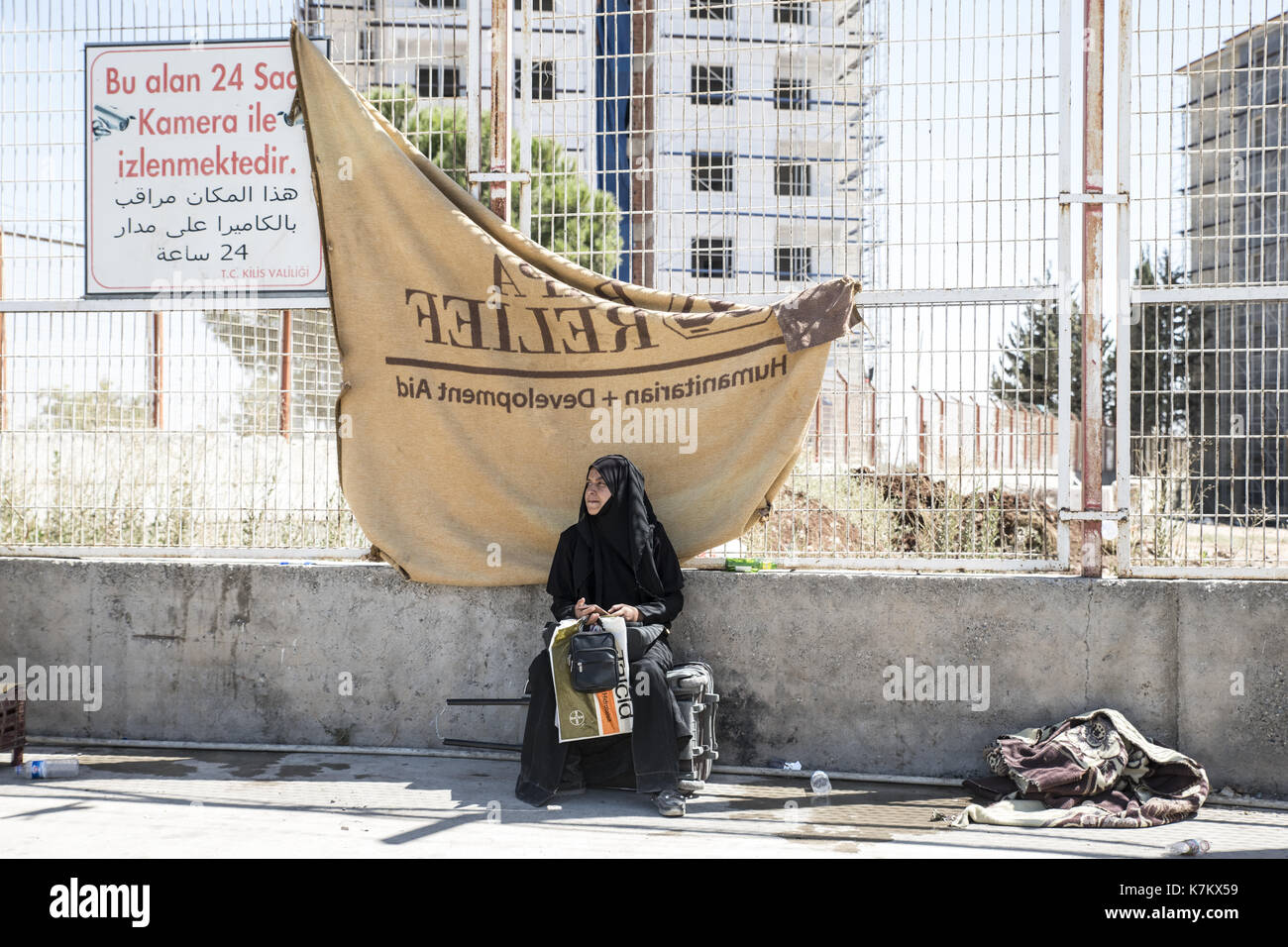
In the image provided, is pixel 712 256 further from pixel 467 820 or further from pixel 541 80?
pixel 467 820

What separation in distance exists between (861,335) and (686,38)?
1.99 m

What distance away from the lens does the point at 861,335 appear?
6062 mm

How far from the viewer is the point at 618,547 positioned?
575 cm

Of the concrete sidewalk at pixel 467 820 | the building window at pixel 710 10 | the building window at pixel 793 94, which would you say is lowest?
the concrete sidewalk at pixel 467 820

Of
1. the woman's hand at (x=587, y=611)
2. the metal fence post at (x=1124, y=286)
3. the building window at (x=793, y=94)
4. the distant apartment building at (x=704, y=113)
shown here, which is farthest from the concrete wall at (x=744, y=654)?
the building window at (x=793, y=94)

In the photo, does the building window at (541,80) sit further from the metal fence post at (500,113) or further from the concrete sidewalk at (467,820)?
the concrete sidewalk at (467,820)

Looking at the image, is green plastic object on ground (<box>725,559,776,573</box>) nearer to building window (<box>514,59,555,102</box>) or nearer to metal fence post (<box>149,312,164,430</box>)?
building window (<box>514,59,555,102</box>)

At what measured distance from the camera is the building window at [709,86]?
6117mm

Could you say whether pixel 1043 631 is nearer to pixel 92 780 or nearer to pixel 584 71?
pixel 584 71

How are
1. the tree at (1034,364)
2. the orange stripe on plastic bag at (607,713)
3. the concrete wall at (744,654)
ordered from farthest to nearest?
the tree at (1034,364)
the concrete wall at (744,654)
the orange stripe on plastic bag at (607,713)

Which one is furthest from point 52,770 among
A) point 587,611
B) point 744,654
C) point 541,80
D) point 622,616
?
point 541,80

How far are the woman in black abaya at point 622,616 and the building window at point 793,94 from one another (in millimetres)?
2166

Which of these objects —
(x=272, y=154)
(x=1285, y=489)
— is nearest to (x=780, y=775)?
(x=1285, y=489)

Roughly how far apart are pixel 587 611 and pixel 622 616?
19cm
